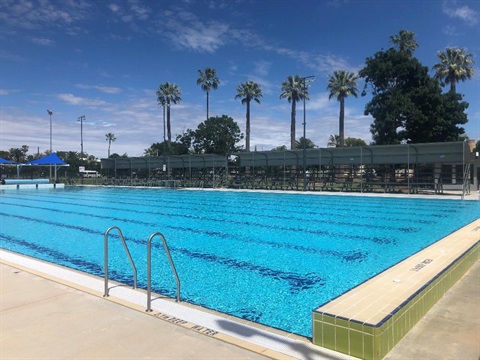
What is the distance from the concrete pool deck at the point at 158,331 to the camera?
9.14 ft

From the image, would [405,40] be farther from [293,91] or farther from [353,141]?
[353,141]

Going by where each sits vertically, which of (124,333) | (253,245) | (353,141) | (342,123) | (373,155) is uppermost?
(353,141)

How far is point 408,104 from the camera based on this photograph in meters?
27.9

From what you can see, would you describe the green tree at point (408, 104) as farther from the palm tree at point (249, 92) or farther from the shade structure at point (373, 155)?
the palm tree at point (249, 92)

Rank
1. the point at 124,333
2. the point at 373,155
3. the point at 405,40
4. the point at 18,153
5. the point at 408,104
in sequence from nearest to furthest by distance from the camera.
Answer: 1. the point at 124,333
2. the point at 373,155
3. the point at 408,104
4. the point at 405,40
5. the point at 18,153

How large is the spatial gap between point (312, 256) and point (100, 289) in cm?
408

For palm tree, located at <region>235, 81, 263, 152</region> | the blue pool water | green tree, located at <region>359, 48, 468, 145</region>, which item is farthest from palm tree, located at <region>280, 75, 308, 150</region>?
the blue pool water

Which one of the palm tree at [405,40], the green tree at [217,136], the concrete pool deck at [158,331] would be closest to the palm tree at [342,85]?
the palm tree at [405,40]

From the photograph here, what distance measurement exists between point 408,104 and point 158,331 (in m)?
29.1

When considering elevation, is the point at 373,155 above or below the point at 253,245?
above

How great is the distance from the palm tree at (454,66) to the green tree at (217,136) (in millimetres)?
23007

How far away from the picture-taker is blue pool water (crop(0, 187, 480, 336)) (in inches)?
→ 197

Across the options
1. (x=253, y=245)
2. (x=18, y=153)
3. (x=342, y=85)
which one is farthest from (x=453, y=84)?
(x=18, y=153)

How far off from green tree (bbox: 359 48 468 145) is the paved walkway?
27.0 meters
